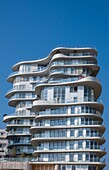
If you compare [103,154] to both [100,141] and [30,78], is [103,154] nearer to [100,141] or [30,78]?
[100,141]

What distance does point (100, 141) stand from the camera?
7300cm

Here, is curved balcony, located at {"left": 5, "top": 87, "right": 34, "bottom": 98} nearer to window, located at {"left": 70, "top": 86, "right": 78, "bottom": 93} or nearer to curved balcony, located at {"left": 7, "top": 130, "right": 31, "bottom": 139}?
curved balcony, located at {"left": 7, "top": 130, "right": 31, "bottom": 139}

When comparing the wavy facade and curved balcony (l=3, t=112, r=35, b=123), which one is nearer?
the wavy facade

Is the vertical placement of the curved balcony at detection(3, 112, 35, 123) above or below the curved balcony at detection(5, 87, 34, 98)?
below

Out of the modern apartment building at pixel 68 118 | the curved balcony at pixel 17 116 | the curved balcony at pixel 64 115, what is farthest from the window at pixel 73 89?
the curved balcony at pixel 17 116

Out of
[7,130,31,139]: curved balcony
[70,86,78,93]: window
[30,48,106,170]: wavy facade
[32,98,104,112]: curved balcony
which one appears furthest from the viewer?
[7,130,31,139]: curved balcony

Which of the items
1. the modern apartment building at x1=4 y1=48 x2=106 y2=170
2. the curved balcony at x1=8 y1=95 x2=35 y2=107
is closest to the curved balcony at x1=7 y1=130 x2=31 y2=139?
the modern apartment building at x1=4 y1=48 x2=106 y2=170

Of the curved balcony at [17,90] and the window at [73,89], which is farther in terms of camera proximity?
the curved balcony at [17,90]

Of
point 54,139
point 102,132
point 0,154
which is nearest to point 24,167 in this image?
point 54,139

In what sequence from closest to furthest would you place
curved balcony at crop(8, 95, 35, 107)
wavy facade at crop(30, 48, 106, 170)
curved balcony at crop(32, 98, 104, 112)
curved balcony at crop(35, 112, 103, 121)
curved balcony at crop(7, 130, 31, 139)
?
wavy facade at crop(30, 48, 106, 170), curved balcony at crop(35, 112, 103, 121), curved balcony at crop(32, 98, 104, 112), curved balcony at crop(7, 130, 31, 139), curved balcony at crop(8, 95, 35, 107)

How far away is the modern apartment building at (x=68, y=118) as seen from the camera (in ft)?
231

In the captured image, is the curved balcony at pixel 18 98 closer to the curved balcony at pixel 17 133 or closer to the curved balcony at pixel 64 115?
the curved balcony at pixel 17 133

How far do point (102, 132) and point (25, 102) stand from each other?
944 inches

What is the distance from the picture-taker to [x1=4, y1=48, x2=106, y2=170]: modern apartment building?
70.5 metres
